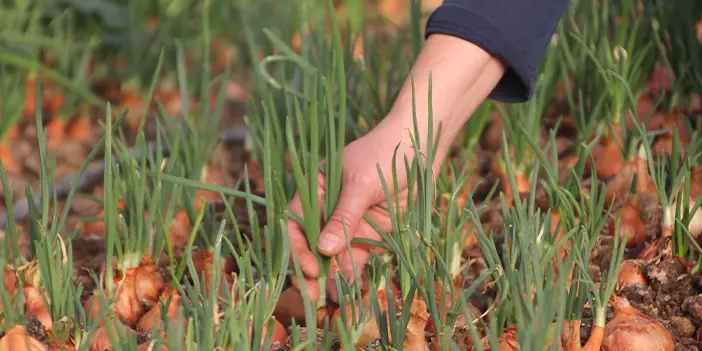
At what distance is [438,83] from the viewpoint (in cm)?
155

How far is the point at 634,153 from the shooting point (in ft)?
5.84

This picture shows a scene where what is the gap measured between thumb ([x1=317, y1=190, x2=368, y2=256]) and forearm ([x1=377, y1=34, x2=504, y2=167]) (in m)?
0.13

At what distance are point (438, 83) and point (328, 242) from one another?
0.33m

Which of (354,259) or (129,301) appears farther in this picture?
(354,259)

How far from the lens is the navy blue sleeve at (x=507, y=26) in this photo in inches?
60.7

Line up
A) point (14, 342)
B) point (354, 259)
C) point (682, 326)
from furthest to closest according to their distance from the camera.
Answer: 1. point (354, 259)
2. point (682, 326)
3. point (14, 342)

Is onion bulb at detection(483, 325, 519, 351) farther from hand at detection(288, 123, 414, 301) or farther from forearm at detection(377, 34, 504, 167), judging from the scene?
forearm at detection(377, 34, 504, 167)

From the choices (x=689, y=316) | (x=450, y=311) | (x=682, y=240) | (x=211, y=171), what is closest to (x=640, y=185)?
(x=682, y=240)

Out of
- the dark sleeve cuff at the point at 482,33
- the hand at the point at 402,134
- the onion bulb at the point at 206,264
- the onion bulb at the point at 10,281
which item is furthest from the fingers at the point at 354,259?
the onion bulb at the point at 10,281

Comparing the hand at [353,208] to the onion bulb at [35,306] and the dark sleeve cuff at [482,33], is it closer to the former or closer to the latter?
the dark sleeve cuff at [482,33]

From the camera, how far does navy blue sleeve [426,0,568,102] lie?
1.54m

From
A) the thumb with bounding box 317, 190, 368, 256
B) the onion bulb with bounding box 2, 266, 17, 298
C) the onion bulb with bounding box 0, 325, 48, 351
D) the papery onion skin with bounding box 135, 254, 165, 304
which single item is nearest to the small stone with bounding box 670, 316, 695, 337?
the thumb with bounding box 317, 190, 368, 256

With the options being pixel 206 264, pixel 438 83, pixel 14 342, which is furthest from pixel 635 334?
pixel 14 342

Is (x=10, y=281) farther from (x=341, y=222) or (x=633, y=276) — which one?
(x=633, y=276)
